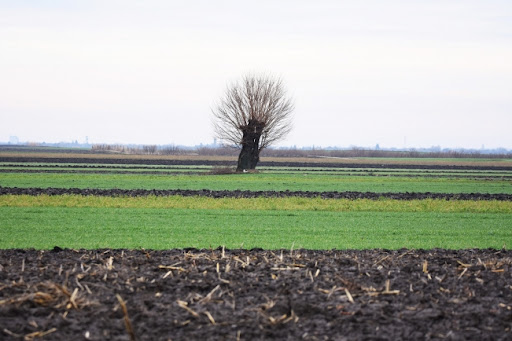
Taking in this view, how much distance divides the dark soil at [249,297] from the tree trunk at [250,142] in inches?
1852

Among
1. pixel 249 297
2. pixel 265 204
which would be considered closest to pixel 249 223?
pixel 265 204

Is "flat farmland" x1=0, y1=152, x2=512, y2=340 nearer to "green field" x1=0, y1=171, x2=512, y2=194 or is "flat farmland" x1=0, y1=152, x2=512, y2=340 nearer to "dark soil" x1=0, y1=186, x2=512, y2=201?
"dark soil" x1=0, y1=186, x2=512, y2=201

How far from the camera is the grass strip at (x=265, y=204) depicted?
28.7m

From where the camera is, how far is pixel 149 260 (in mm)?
14359

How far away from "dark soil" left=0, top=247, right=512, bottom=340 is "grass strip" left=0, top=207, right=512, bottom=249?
2.73m

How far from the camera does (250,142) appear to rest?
205 ft

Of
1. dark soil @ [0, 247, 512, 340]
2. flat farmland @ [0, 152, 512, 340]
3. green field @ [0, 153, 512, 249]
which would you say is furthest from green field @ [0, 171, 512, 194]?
dark soil @ [0, 247, 512, 340]

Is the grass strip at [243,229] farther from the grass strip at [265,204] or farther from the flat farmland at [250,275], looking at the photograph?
the grass strip at [265,204]

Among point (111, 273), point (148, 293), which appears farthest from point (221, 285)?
point (111, 273)

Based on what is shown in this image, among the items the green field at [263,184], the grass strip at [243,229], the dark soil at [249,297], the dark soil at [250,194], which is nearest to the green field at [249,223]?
the grass strip at [243,229]

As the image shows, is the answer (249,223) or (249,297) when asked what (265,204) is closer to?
(249,223)

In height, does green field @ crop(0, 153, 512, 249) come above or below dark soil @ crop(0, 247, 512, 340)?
below

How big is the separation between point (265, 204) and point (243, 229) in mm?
8559

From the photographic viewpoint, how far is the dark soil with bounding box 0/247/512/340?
10.1m
